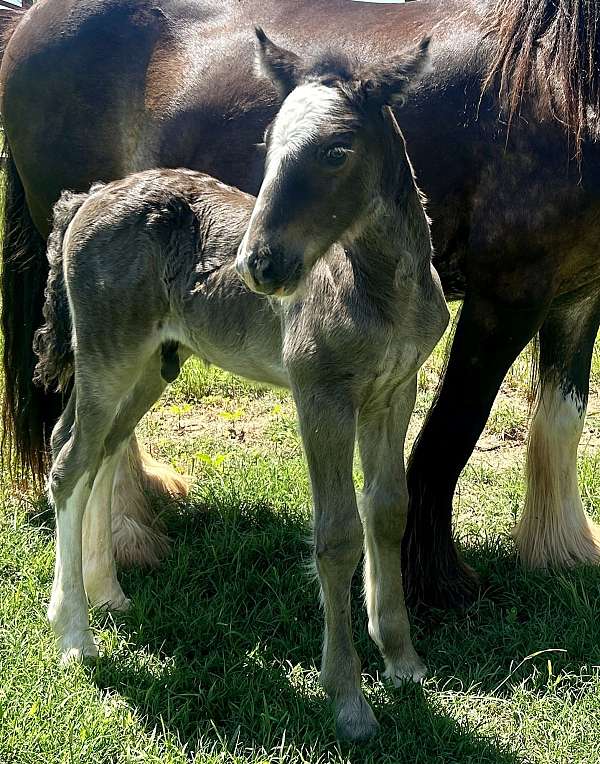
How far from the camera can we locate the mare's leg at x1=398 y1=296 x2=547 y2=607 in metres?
3.46

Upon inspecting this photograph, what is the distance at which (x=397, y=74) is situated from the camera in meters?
2.63

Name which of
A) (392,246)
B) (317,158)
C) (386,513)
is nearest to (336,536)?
(386,513)

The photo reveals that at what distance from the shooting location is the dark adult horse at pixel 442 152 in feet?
11.0

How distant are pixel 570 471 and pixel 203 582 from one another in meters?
1.62

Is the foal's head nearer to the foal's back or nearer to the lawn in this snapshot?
the foal's back

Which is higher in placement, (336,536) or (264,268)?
(264,268)

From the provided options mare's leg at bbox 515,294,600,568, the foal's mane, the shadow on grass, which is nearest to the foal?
the shadow on grass

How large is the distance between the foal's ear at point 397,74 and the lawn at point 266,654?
1859 millimetres

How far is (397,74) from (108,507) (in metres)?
2.04

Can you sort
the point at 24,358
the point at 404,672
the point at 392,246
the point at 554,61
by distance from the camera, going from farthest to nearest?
the point at 24,358
the point at 554,61
the point at 404,672
the point at 392,246

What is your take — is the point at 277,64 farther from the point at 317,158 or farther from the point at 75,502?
the point at 75,502

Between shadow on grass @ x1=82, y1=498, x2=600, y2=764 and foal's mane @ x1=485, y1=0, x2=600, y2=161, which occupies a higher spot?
foal's mane @ x1=485, y1=0, x2=600, y2=161

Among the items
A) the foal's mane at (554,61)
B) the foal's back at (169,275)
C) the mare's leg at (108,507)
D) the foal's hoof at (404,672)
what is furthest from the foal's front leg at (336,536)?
the foal's mane at (554,61)

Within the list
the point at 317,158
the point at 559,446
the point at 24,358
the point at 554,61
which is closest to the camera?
the point at 317,158
